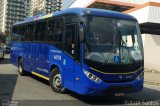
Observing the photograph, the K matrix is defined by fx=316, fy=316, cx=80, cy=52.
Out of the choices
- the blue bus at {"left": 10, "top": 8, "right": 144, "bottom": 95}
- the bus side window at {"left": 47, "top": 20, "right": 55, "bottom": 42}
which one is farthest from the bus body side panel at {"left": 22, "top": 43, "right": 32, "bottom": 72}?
the blue bus at {"left": 10, "top": 8, "right": 144, "bottom": 95}

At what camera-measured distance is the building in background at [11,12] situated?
14512 cm

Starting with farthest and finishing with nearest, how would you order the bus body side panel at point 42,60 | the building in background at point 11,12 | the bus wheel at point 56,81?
the building in background at point 11,12 < the bus body side panel at point 42,60 < the bus wheel at point 56,81

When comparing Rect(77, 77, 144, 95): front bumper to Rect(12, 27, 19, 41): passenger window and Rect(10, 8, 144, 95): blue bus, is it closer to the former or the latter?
Rect(10, 8, 144, 95): blue bus

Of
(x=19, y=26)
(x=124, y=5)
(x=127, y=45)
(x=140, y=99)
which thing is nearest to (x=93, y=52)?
(x=127, y=45)

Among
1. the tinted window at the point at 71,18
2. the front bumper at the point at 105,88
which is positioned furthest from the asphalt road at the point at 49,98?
the tinted window at the point at 71,18

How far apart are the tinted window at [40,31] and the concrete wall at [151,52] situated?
1198 cm

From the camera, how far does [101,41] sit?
9.16 m

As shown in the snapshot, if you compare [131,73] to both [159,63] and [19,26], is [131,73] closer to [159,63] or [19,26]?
[19,26]

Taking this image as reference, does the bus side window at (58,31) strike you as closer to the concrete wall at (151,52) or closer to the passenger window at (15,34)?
the passenger window at (15,34)

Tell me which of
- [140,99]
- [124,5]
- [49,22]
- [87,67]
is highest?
[124,5]

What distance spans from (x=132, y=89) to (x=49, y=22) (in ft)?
14.3

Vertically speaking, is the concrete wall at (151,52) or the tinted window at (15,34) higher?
the tinted window at (15,34)

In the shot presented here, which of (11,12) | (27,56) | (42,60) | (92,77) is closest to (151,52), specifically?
(27,56)

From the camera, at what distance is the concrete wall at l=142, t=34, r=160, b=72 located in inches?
922
